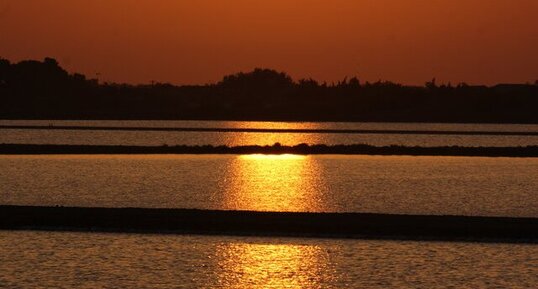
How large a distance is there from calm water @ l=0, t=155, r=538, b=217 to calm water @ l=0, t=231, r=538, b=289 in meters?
9.74

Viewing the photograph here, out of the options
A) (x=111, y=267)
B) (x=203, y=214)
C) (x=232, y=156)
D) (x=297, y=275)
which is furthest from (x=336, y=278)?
(x=232, y=156)

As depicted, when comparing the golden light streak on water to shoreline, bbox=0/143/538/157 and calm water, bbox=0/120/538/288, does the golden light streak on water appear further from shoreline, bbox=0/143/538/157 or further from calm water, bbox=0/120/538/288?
shoreline, bbox=0/143/538/157

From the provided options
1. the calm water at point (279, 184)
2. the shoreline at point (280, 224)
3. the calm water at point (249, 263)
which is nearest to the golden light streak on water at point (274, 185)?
the calm water at point (279, 184)

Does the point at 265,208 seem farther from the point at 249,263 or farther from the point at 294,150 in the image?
the point at 294,150

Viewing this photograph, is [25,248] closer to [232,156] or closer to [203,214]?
[203,214]

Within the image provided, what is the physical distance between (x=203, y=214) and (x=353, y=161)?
136 ft

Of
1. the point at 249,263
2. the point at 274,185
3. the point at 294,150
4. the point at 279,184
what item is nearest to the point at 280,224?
the point at 249,263

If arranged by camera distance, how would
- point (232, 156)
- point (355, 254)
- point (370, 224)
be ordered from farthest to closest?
point (232, 156)
point (370, 224)
point (355, 254)

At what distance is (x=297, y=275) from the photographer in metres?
21.8

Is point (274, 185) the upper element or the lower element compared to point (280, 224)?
lower

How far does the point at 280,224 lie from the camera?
28359 millimetres

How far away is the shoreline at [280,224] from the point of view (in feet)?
89.1

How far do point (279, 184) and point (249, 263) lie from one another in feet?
82.9

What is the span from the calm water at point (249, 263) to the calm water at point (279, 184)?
974cm
